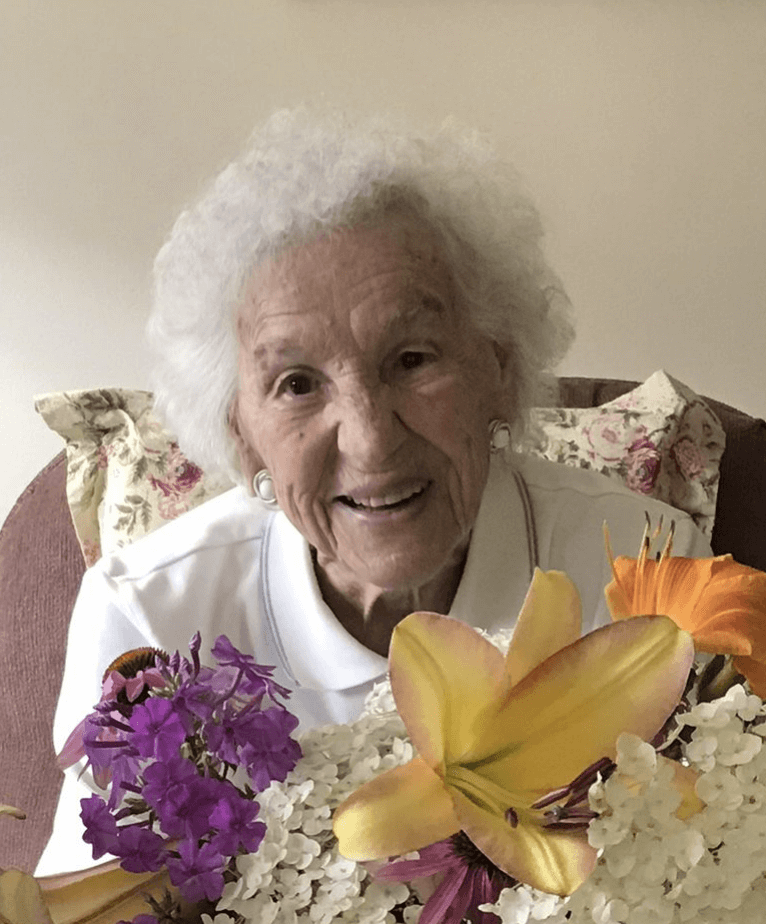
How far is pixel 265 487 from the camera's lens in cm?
110

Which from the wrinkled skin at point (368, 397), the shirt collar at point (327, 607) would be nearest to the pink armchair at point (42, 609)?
the shirt collar at point (327, 607)

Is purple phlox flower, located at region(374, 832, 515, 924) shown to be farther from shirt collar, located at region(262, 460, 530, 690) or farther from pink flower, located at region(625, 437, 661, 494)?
pink flower, located at region(625, 437, 661, 494)

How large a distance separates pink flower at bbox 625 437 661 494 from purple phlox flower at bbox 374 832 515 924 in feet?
3.59

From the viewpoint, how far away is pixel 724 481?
4.86ft

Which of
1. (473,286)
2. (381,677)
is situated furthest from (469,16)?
(381,677)

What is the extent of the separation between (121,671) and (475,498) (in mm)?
670

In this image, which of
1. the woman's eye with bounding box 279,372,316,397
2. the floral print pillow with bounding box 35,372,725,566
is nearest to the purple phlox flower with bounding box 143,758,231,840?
the woman's eye with bounding box 279,372,316,397

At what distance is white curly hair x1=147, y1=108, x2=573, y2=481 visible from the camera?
1.01 meters

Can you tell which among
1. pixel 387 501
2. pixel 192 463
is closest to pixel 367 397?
pixel 387 501

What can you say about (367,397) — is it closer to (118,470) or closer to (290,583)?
(290,583)

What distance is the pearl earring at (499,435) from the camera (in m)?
1.13

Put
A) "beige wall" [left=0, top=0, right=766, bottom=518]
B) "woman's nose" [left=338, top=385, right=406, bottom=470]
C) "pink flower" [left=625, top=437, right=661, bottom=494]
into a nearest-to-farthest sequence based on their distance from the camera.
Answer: "woman's nose" [left=338, top=385, right=406, bottom=470], "pink flower" [left=625, top=437, right=661, bottom=494], "beige wall" [left=0, top=0, right=766, bottom=518]

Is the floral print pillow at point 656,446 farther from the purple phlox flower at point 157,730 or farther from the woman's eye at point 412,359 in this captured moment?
the purple phlox flower at point 157,730

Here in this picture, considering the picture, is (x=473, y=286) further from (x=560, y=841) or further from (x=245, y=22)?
(x=245, y=22)
